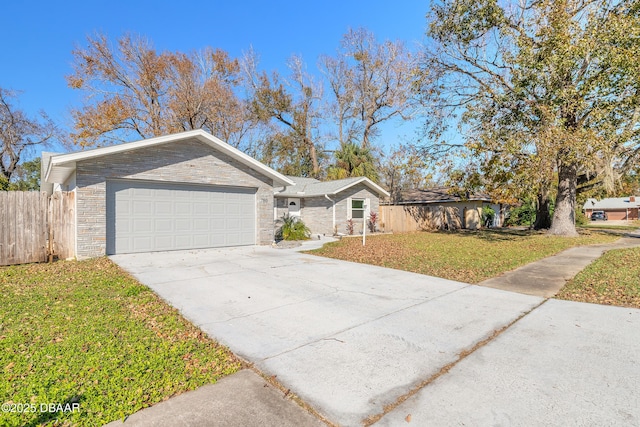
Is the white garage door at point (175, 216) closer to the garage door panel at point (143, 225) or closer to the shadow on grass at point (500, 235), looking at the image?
the garage door panel at point (143, 225)

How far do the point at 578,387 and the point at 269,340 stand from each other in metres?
3.14

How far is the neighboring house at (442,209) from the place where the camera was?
23091mm

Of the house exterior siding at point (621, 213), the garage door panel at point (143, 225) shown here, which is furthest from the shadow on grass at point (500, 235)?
the house exterior siding at point (621, 213)

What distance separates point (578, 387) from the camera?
9.84 ft

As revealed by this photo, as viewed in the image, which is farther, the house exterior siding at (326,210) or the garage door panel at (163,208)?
the house exterior siding at (326,210)

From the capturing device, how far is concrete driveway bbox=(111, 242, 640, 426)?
2.72m

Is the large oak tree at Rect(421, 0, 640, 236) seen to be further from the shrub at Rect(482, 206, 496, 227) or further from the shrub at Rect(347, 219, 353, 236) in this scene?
A: the shrub at Rect(482, 206, 496, 227)

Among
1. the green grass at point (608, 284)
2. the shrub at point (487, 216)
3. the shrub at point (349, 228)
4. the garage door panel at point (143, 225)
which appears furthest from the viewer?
the shrub at point (487, 216)

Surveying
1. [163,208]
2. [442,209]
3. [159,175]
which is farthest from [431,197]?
[159,175]

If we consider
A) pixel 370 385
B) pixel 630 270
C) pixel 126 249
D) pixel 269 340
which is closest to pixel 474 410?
pixel 370 385

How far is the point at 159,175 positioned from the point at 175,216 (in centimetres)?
142

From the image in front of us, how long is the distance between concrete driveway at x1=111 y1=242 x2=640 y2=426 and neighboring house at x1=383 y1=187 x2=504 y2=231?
1578 cm

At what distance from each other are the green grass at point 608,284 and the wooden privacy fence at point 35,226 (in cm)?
1216

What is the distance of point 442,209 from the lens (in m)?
24.6
